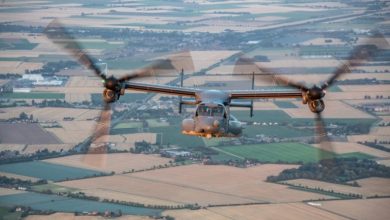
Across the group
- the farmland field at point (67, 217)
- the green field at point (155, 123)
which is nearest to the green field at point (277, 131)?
the green field at point (155, 123)

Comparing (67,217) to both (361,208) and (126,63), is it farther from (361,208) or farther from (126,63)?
(126,63)

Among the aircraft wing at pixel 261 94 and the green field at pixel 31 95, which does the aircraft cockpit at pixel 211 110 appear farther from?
the green field at pixel 31 95

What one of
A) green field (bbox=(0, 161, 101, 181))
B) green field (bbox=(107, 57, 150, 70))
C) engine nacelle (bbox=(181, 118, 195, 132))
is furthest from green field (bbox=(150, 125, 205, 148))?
engine nacelle (bbox=(181, 118, 195, 132))

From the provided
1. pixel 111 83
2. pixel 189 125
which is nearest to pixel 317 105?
pixel 189 125

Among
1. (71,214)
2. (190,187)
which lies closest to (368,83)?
(190,187)

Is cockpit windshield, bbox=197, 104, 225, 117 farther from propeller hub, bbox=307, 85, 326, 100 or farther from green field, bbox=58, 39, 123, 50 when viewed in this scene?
green field, bbox=58, 39, 123, 50

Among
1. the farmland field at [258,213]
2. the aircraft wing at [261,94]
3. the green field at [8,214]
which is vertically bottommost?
the green field at [8,214]

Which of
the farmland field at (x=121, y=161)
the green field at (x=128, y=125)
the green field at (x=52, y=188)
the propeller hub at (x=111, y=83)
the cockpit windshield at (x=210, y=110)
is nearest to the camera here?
the propeller hub at (x=111, y=83)
